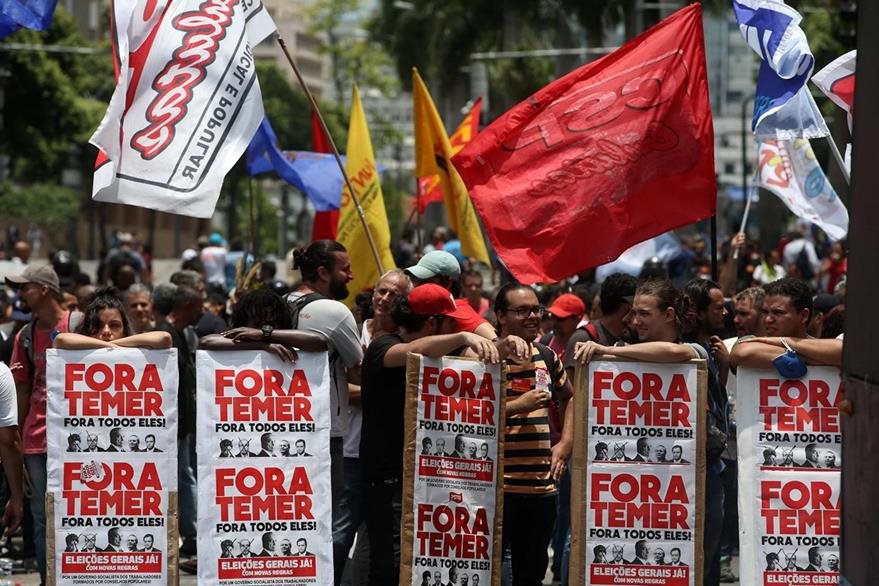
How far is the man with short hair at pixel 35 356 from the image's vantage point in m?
9.62

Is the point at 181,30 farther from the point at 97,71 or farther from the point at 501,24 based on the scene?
the point at 97,71

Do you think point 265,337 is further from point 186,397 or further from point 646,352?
point 186,397

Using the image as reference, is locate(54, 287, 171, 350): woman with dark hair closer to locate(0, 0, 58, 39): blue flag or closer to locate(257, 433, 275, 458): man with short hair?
locate(257, 433, 275, 458): man with short hair

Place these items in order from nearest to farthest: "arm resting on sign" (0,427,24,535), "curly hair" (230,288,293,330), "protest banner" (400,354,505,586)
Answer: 1. "protest banner" (400,354,505,586)
2. "curly hair" (230,288,293,330)
3. "arm resting on sign" (0,427,24,535)

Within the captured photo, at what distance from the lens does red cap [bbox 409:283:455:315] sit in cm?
795

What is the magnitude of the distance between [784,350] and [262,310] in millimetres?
2450

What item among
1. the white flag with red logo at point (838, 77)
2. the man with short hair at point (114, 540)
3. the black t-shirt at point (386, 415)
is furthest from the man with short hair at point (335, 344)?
the white flag with red logo at point (838, 77)

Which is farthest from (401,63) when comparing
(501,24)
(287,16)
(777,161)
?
(287,16)

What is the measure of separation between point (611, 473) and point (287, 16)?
150 meters

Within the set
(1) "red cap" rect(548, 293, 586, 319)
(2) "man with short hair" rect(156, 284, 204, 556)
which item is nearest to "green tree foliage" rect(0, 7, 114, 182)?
(2) "man with short hair" rect(156, 284, 204, 556)

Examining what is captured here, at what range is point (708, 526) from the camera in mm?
8578

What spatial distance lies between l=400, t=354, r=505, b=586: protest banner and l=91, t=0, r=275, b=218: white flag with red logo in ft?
5.94

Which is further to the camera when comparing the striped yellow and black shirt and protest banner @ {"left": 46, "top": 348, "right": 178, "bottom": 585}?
protest banner @ {"left": 46, "top": 348, "right": 178, "bottom": 585}

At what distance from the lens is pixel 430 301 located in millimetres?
7945
